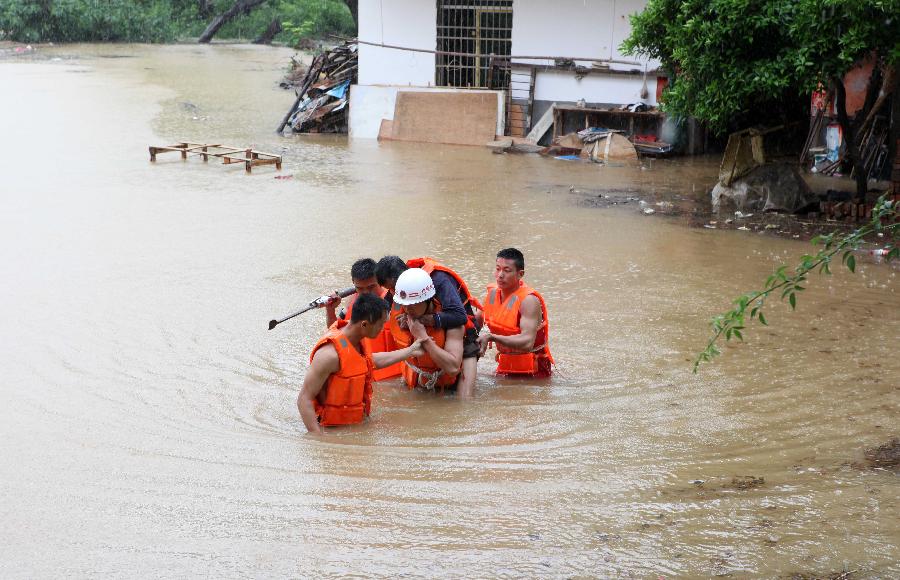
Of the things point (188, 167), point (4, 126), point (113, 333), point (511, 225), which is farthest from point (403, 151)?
point (113, 333)

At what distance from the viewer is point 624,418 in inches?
257

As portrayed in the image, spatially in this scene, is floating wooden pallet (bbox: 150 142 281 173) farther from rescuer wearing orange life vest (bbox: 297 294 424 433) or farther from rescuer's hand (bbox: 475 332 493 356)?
rescuer wearing orange life vest (bbox: 297 294 424 433)

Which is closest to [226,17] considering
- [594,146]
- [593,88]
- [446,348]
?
[593,88]

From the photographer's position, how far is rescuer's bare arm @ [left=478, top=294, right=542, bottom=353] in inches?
269

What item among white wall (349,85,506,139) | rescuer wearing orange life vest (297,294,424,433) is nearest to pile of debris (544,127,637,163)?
white wall (349,85,506,139)

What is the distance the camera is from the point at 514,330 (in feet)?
22.8

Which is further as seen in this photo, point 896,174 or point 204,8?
point 204,8

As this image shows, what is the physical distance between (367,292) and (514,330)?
116 cm

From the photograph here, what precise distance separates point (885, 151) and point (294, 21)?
2872 cm

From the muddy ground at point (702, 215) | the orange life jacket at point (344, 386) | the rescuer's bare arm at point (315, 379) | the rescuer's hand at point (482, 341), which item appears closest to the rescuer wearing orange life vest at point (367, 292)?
the orange life jacket at point (344, 386)

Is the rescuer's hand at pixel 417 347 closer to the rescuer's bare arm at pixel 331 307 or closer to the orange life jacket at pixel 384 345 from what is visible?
the orange life jacket at pixel 384 345

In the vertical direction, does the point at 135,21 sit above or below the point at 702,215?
above

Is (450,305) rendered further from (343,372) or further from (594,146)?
(594,146)

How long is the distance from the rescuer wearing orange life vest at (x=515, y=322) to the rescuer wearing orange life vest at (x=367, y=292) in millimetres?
695
